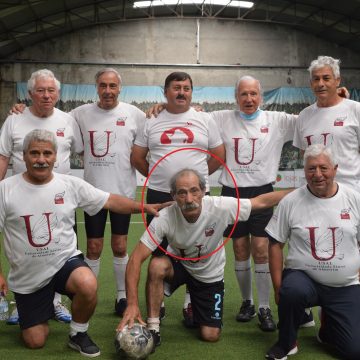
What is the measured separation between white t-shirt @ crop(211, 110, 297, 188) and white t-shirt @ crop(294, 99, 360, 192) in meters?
0.46

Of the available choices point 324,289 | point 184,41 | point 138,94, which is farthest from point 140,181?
point 324,289

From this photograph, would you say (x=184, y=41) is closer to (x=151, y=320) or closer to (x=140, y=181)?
(x=140, y=181)

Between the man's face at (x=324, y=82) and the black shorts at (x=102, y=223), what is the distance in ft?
7.18

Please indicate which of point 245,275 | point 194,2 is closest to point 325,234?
point 245,275

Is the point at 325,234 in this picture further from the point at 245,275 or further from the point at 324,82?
the point at 324,82

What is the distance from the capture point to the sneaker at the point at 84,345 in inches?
165

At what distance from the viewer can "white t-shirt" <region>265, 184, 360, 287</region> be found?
13.6 feet

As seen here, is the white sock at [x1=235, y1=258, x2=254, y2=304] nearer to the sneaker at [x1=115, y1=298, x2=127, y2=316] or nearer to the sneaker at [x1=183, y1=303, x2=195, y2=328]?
the sneaker at [x1=183, y1=303, x2=195, y2=328]

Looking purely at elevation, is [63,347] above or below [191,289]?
below

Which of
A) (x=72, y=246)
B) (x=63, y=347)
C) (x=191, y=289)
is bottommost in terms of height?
(x=63, y=347)

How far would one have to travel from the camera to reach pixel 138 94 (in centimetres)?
2188

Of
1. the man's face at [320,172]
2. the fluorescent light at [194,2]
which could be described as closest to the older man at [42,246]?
the man's face at [320,172]

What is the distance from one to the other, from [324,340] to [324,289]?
52 cm

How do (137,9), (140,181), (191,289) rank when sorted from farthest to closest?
(137,9), (140,181), (191,289)
